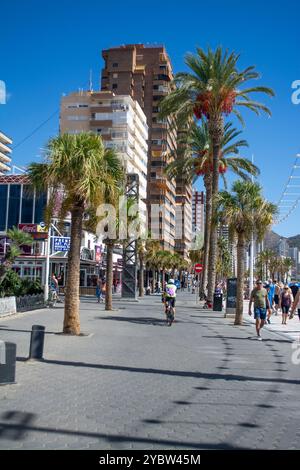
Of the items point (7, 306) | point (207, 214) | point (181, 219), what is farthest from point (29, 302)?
point (181, 219)

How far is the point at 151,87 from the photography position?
103 meters

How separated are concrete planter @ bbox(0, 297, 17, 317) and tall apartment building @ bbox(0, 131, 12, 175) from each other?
92.7m

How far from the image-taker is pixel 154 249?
61.0 meters

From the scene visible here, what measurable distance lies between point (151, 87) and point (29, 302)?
84.7 metres

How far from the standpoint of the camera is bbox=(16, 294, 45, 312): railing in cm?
2315

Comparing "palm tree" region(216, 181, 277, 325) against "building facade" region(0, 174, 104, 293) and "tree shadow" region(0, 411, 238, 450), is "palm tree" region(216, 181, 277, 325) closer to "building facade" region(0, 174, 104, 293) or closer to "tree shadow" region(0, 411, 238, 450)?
"tree shadow" region(0, 411, 238, 450)

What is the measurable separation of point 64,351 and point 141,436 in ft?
21.8

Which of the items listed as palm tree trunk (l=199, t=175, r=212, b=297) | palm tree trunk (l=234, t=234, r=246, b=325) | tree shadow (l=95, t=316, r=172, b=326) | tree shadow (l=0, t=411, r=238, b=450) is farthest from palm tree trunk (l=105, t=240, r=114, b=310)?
tree shadow (l=0, t=411, r=238, b=450)

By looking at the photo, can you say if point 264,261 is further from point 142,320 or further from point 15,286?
point 142,320

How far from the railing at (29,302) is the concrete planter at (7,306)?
713 mm
